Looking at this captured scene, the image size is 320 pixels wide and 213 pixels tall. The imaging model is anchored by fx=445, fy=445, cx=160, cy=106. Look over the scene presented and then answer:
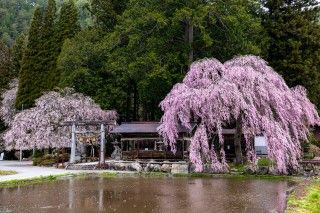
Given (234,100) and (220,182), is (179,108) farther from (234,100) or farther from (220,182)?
(220,182)

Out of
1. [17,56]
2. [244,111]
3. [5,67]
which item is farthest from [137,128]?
[17,56]

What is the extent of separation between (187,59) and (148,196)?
56.3 feet

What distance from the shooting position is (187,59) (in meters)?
31.2

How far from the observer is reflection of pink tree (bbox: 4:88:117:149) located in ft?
108

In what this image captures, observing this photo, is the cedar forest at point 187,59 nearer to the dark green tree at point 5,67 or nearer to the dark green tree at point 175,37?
the dark green tree at point 175,37

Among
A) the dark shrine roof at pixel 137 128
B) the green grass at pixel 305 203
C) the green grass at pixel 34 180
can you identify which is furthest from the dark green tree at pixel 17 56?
the green grass at pixel 305 203

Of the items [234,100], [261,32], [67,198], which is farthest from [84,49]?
[67,198]

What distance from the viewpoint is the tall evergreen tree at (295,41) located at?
31.8 metres

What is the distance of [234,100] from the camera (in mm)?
23156

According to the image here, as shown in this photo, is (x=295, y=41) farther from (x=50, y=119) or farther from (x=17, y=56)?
(x=17, y=56)

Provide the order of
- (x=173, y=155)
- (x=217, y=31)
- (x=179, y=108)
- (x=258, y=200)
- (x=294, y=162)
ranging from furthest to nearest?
(x=217, y=31) < (x=173, y=155) < (x=179, y=108) < (x=294, y=162) < (x=258, y=200)

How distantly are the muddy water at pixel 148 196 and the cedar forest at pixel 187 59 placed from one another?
4.17m

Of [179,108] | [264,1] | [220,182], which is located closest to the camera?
[220,182]

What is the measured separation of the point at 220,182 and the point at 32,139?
17730mm
